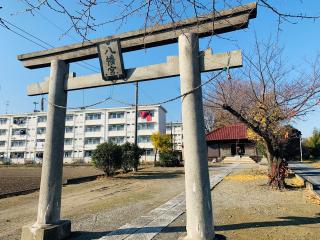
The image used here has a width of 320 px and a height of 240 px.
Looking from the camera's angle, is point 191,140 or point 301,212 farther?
point 301,212

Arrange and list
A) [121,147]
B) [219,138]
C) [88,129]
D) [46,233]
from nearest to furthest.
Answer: [46,233] < [121,147] < [219,138] < [88,129]

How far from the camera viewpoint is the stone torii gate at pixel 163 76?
206 inches

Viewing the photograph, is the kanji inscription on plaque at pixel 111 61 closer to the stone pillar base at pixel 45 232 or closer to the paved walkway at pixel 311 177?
the stone pillar base at pixel 45 232

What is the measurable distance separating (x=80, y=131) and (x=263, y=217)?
63608 millimetres

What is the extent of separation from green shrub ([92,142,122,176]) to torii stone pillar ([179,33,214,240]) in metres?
17.2

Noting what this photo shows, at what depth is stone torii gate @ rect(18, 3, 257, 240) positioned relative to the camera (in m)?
5.23

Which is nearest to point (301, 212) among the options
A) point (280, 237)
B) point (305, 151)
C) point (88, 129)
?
point (280, 237)

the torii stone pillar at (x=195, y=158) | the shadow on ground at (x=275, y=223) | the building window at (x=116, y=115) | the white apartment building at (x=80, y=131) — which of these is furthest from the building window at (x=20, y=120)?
the torii stone pillar at (x=195, y=158)

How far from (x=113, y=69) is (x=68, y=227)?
3.36 metres

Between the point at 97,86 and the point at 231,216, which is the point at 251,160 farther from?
the point at 97,86

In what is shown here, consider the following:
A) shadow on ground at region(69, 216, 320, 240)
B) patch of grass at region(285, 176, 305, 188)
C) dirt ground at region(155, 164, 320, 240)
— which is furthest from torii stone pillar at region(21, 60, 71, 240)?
patch of grass at region(285, 176, 305, 188)

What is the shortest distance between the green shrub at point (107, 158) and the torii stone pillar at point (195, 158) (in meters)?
17.2

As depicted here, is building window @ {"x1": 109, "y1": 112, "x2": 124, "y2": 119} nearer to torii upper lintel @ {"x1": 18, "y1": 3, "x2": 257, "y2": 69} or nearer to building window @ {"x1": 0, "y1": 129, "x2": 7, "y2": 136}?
building window @ {"x1": 0, "y1": 129, "x2": 7, "y2": 136}

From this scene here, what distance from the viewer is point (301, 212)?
8.45m
